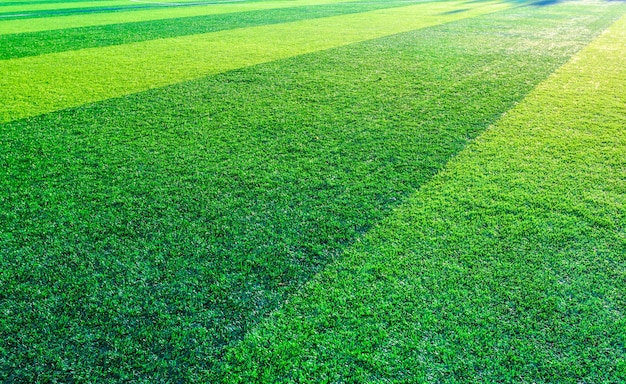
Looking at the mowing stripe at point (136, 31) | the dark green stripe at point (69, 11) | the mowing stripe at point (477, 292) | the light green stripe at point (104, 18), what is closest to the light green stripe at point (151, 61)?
the mowing stripe at point (136, 31)

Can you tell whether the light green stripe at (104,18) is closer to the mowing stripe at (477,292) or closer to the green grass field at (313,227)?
the green grass field at (313,227)

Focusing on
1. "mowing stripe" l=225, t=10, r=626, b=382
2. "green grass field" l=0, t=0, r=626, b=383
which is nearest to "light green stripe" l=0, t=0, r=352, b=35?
"green grass field" l=0, t=0, r=626, b=383

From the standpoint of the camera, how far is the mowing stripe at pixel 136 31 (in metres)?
7.71

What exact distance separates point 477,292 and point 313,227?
944 mm

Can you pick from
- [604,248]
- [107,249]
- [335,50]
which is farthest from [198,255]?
[335,50]

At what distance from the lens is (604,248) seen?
2.33 meters

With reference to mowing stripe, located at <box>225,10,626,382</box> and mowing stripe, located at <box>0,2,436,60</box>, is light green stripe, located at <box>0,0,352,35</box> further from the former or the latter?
mowing stripe, located at <box>225,10,626,382</box>

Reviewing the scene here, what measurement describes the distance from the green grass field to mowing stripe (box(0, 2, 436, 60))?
7.95ft

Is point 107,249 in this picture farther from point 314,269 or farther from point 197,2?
point 197,2

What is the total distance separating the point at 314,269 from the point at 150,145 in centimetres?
205

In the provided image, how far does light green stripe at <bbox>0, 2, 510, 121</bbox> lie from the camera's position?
491cm

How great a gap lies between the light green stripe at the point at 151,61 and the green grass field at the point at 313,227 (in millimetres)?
82

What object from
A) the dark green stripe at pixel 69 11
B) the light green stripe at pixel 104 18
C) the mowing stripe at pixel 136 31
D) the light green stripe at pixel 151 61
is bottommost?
the light green stripe at pixel 151 61

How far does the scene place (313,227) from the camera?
2525mm
